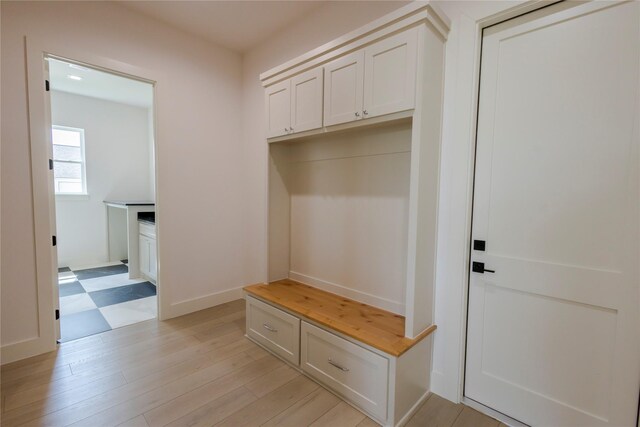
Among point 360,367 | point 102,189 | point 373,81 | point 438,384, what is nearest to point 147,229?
point 102,189

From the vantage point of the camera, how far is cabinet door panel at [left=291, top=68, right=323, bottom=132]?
215 cm

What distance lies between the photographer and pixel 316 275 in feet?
8.95

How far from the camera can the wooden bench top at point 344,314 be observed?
171cm

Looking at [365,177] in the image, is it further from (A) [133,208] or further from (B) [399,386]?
(A) [133,208]

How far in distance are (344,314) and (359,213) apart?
801 mm

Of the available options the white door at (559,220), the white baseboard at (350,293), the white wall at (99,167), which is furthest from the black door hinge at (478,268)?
the white wall at (99,167)

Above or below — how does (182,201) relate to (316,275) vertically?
above

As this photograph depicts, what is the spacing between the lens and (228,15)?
273 centimetres

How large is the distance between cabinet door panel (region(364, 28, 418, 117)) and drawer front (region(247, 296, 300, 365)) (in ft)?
5.31

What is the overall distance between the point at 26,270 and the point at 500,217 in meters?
3.46

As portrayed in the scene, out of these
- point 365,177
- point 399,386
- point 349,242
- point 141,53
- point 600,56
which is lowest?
point 399,386

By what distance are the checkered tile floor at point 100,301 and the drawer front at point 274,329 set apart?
130 cm

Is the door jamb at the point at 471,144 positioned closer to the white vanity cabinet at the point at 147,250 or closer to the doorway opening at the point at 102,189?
the doorway opening at the point at 102,189

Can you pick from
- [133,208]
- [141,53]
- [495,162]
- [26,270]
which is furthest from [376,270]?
[133,208]
